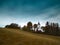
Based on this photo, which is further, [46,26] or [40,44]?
[46,26]

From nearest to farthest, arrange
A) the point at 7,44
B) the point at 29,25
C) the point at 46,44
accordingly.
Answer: the point at 7,44
the point at 46,44
the point at 29,25

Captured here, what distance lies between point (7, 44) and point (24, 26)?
59.2 m

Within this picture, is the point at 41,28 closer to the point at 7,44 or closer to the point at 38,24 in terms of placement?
the point at 38,24

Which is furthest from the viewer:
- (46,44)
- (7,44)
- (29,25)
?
(29,25)

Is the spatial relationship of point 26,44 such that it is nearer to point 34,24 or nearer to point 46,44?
point 46,44

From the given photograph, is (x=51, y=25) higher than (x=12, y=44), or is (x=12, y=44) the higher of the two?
(x=51, y=25)

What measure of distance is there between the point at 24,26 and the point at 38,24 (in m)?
10.8

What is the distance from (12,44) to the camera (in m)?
18.8

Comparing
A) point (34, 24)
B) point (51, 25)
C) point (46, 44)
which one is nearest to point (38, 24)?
point (34, 24)

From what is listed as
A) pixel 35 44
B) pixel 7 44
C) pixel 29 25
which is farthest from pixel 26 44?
pixel 29 25

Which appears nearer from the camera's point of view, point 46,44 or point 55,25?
point 46,44

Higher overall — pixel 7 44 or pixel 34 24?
pixel 34 24

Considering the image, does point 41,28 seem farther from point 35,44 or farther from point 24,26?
point 35,44

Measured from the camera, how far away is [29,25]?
76.4 m
